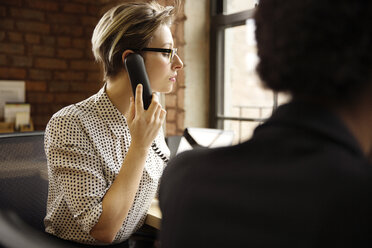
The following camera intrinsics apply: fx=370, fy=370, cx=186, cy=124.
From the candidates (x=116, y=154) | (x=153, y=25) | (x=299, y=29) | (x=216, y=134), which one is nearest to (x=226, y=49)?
(x=216, y=134)

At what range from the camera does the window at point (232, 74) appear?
1.95 m

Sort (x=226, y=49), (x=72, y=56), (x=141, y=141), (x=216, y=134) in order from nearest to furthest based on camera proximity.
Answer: (x=141, y=141) < (x=216, y=134) < (x=226, y=49) < (x=72, y=56)

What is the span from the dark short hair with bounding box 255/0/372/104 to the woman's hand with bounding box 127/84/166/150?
638mm

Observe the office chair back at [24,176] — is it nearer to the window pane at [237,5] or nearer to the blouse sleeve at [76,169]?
the blouse sleeve at [76,169]

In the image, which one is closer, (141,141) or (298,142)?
(298,142)

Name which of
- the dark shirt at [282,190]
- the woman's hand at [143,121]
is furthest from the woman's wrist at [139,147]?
the dark shirt at [282,190]

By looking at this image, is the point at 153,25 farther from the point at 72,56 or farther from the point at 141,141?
the point at 72,56

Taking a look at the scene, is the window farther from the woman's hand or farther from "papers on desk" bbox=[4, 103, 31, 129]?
"papers on desk" bbox=[4, 103, 31, 129]

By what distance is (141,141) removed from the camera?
3.36ft

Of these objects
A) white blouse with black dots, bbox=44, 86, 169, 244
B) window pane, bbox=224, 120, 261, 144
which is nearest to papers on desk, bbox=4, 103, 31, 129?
window pane, bbox=224, 120, 261, 144

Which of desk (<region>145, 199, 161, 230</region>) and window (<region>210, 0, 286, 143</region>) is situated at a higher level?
window (<region>210, 0, 286, 143</region>)

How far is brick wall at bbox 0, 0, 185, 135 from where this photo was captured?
2740 mm

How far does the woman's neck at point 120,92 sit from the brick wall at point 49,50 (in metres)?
1.70

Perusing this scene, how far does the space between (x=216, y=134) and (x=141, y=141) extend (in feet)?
1.99
